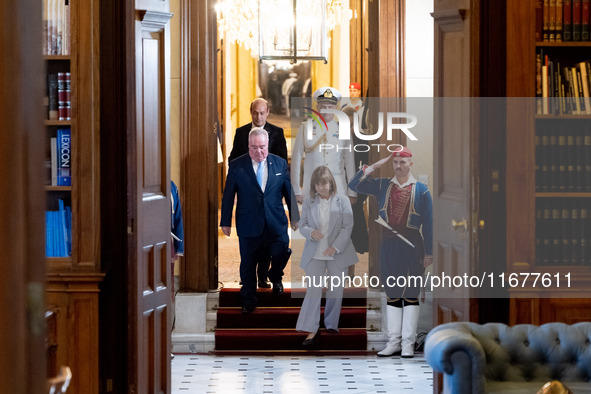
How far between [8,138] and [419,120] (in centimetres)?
737

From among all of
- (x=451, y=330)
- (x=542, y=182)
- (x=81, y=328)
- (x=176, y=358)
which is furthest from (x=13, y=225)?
(x=176, y=358)

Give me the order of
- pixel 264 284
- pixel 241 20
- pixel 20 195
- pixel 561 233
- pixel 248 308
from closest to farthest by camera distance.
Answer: pixel 20 195, pixel 561 233, pixel 248 308, pixel 264 284, pixel 241 20

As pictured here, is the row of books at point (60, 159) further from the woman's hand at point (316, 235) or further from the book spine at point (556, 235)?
the woman's hand at point (316, 235)

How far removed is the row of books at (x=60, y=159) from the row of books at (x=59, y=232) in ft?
0.40

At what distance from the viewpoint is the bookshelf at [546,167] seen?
4.46 meters

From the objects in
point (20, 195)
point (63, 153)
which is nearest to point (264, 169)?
point (63, 153)

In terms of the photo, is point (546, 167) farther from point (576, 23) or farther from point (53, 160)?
point (53, 160)

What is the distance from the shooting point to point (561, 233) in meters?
4.68

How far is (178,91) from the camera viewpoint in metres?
7.64

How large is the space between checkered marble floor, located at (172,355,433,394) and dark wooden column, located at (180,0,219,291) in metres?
1.06

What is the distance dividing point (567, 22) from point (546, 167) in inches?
30.5

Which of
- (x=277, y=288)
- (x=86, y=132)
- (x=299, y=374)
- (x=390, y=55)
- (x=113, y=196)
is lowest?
(x=299, y=374)

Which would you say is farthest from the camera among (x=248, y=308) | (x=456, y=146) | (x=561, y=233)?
(x=248, y=308)

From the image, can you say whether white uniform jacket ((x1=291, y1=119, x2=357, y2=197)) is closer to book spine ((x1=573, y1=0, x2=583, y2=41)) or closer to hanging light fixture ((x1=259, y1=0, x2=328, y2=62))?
hanging light fixture ((x1=259, y1=0, x2=328, y2=62))
